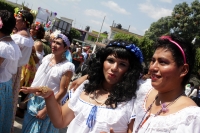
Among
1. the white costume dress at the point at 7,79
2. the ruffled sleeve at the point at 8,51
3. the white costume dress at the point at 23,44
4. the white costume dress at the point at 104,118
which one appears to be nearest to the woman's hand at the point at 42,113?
the white costume dress at the point at 7,79

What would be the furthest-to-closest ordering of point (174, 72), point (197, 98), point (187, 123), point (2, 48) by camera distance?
point (197, 98)
point (2, 48)
point (174, 72)
point (187, 123)

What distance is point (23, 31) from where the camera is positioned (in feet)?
11.6

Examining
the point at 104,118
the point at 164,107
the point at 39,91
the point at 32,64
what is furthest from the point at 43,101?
the point at 164,107

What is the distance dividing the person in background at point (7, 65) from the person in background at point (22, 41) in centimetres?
15

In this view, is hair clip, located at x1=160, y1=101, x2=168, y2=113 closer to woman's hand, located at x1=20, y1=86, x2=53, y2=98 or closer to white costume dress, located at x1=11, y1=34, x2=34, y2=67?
woman's hand, located at x1=20, y1=86, x2=53, y2=98

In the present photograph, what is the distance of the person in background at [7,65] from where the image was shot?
279 cm

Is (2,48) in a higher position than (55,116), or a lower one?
higher

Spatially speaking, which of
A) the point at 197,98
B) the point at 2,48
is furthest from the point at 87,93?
the point at 197,98

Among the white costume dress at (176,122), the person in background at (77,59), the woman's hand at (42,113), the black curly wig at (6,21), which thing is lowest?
the person in background at (77,59)

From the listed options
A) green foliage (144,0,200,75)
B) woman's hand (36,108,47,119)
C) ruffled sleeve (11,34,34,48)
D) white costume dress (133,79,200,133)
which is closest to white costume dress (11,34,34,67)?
ruffled sleeve (11,34,34,48)

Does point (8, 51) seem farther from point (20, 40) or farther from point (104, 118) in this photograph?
point (104, 118)

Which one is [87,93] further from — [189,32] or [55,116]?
[189,32]

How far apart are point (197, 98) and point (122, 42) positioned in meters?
7.23

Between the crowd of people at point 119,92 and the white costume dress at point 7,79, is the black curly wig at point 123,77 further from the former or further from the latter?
the white costume dress at point 7,79
